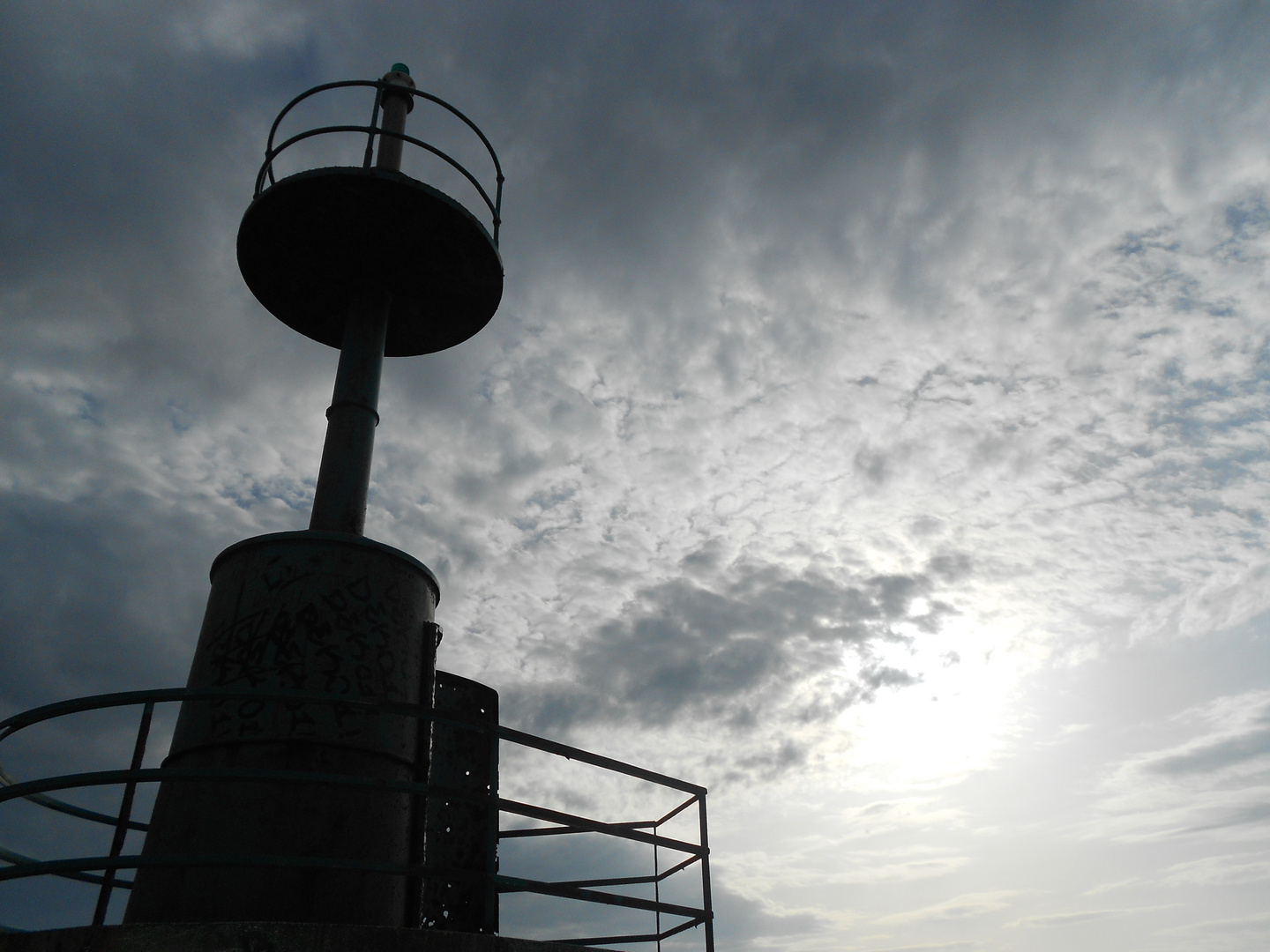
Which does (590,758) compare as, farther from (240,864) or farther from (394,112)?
(394,112)

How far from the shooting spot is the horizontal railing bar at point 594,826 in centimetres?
456

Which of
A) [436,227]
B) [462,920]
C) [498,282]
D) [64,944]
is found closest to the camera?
[64,944]

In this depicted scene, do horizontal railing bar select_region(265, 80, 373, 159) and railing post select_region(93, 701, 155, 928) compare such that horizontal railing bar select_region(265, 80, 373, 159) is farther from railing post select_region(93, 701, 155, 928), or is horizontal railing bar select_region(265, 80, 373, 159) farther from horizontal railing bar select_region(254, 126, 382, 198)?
railing post select_region(93, 701, 155, 928)

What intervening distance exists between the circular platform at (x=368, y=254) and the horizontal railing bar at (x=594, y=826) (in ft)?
16.8

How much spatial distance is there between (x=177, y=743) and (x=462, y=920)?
2.44 metres

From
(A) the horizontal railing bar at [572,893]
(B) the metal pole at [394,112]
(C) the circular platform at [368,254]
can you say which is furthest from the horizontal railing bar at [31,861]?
(B) the metal pole at [394,112]

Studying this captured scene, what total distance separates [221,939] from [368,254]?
580 cm

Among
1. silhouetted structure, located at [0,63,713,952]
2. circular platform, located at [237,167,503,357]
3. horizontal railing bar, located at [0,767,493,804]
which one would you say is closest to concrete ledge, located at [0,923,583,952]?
silhouetted structure, located at [0,63,713,952]

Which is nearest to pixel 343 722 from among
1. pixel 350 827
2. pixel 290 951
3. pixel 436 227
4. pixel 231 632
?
pixel 350 827

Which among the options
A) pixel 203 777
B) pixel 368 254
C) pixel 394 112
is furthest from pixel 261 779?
pixel 394 112

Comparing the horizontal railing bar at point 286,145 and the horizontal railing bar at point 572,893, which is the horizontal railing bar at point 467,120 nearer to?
the horizontal railing bar at point 286,145

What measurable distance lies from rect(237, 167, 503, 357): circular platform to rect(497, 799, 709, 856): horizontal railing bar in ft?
16.8

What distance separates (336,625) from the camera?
5.51 m

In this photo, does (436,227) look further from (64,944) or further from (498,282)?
(64,944)
